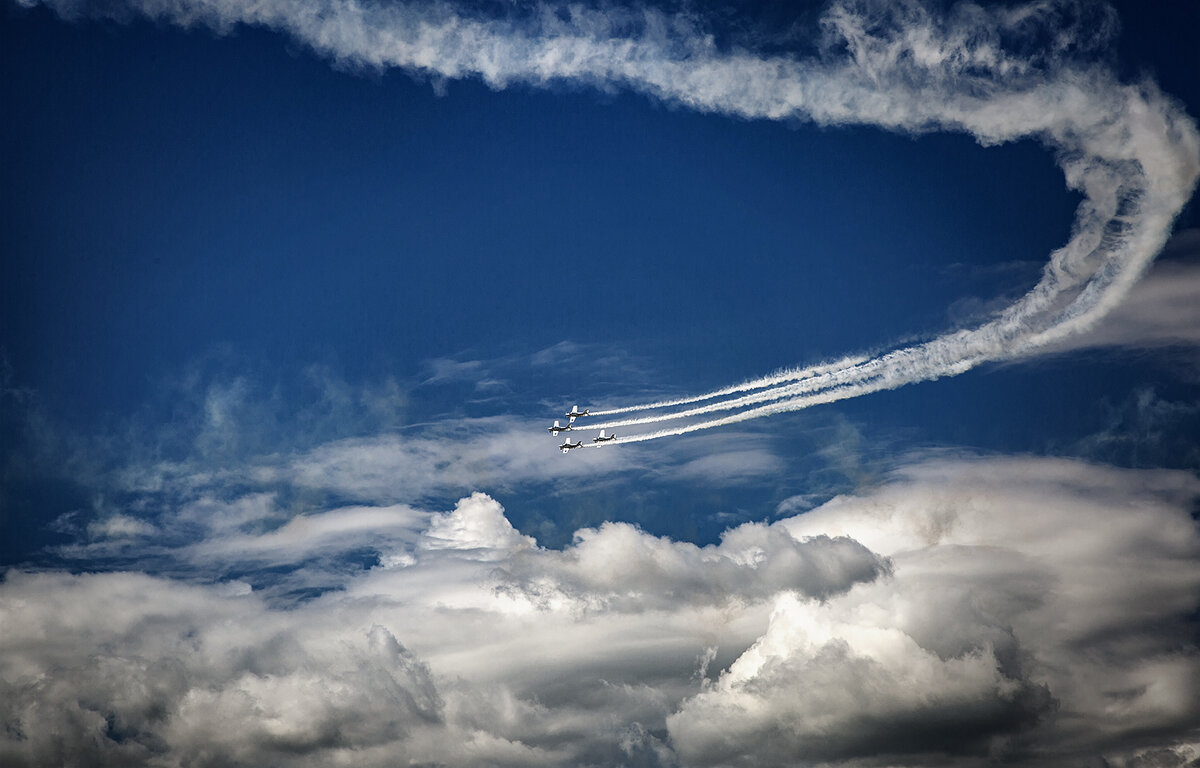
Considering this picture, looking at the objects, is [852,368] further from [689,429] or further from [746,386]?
[689,429]

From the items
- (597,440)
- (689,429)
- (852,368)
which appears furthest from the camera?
(597,440)

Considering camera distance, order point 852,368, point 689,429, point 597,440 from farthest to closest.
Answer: point 597,440
point 689,429
point 852,368

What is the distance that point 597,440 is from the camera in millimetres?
113500

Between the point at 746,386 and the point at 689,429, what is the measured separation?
23.2 feet

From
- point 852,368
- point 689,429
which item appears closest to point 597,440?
point 689,429

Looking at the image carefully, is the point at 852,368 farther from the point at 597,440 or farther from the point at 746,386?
the point at 597,440

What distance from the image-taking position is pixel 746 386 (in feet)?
295

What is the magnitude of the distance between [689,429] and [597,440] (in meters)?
21.4

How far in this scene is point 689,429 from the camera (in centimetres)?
9381

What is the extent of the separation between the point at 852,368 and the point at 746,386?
923 centimetres

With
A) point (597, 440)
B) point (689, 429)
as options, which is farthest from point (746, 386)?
point (597, 440)

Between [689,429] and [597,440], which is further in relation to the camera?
[597,440]

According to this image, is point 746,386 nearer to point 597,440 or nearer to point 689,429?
point 689,429

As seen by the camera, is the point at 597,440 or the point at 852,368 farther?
the point at 597,440
